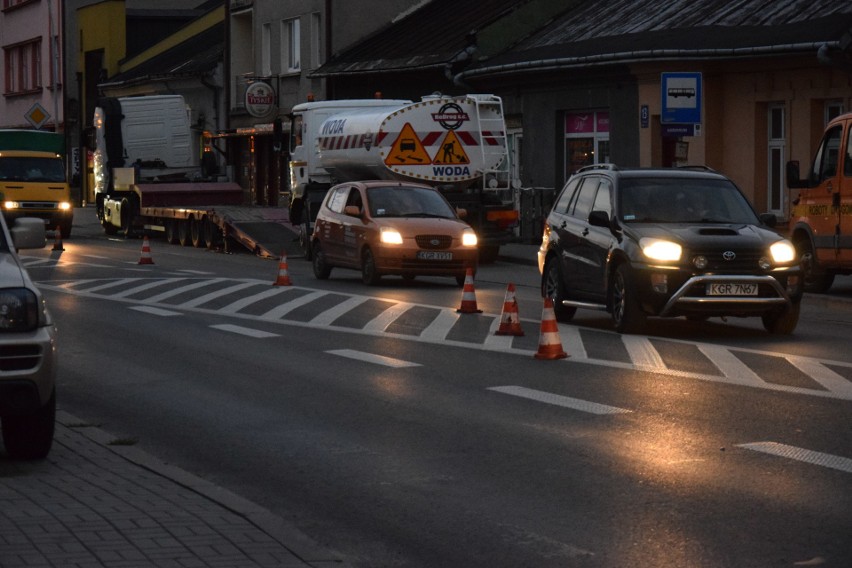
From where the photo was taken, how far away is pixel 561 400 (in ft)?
39.1

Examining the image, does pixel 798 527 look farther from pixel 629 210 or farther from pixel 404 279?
pixel 404 279

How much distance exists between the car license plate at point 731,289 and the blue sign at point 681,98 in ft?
33.8

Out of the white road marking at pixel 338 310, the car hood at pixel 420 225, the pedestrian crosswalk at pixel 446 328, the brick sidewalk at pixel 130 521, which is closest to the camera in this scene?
the brick sidewalk at pixel 130 521

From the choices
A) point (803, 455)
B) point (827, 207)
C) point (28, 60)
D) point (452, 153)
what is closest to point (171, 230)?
point (452, 153)

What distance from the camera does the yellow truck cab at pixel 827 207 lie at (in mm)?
21734

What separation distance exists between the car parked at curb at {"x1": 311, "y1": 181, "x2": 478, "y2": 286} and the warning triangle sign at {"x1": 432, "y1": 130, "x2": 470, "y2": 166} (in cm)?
500

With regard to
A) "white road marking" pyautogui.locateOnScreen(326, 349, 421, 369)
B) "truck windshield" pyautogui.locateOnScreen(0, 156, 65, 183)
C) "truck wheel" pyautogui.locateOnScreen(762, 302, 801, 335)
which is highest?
"truck windshield" pyautogui.locateOnScreen(0, 156, 65, 183)

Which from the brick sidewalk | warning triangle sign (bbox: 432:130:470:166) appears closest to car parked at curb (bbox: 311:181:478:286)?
warning triangle sign (bbox: 432:130:470:166)

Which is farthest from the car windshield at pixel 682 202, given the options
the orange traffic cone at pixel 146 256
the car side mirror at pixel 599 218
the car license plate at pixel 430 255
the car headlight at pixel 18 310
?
the orange traffic cone at pixel 146 256

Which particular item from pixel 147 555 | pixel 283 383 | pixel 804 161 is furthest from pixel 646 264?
pixel 804 161

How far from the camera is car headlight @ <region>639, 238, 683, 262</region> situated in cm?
1612

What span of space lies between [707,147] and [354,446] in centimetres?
2494

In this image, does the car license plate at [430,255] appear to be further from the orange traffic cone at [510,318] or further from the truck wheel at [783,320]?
the truck wheel at [783,320]

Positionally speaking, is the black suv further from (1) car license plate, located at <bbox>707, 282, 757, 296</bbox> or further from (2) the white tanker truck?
(2) the white tanker truck
